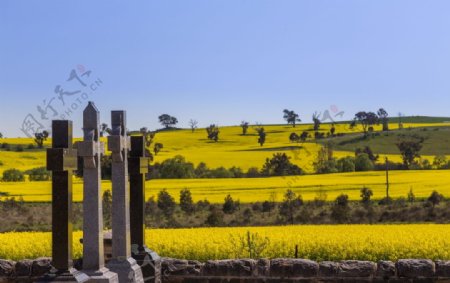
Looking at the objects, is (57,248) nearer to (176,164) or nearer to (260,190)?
(260,190)

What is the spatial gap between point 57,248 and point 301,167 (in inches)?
1973

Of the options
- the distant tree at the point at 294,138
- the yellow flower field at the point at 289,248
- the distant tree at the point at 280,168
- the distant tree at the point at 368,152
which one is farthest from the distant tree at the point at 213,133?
the yellow flower field at the point at 289,248

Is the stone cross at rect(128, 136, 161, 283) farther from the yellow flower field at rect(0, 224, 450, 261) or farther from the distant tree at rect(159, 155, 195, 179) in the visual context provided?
the distant tree at rect(159, 155, 195, 179)

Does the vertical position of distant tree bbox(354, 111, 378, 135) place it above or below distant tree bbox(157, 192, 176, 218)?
above

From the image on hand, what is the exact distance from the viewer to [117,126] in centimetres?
1432

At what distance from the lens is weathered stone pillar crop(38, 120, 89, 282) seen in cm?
1177

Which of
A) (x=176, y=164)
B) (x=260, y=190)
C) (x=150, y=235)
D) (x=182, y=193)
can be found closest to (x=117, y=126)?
(x=150, y=235)

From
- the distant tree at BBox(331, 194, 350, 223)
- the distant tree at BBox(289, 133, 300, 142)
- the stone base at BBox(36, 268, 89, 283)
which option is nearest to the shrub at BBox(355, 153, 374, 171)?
the distant tree at BBox(331, 194, 350, 223)

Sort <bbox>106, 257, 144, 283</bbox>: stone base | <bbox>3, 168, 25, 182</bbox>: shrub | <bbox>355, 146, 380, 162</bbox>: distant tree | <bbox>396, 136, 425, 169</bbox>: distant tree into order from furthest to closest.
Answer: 1. <bbox>355, 146, 380, 162</bbox>: distant tree
2. <bbox>396, 136, 425, 169</bbox>: distant tree
3. <bbox>3, 168, 25, 182</bbox>: shrub
4. <bbox>106, 257, 144, 283</bbox>: stone base

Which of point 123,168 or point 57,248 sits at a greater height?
point 123,168

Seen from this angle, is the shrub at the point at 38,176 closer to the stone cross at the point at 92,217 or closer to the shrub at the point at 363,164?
the shrub at the point at 363,164

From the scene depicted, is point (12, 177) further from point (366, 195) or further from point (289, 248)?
point (289, 248)

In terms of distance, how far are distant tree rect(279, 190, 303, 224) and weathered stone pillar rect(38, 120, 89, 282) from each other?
2387 cm

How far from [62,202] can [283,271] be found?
4.62 metres
